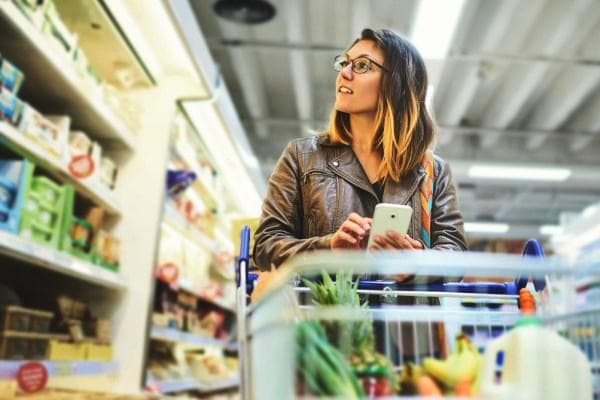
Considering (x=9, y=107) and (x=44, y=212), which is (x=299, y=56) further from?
(x=9, y=107)

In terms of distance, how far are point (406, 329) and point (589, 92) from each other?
338 inches

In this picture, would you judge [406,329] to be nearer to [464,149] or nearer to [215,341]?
[215,341]

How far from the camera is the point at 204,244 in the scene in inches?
197

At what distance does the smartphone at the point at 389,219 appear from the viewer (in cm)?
119

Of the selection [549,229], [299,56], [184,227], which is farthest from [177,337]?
[549,229]

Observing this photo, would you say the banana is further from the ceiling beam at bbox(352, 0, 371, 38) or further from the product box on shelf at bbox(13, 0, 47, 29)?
the ceiling beam at bbox(352, 0, 371, 38)

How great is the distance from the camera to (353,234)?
1.28m

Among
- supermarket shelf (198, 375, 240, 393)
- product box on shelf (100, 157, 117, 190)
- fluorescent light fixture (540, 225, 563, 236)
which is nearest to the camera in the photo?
product box on shelf (100, 157, 117, 190)

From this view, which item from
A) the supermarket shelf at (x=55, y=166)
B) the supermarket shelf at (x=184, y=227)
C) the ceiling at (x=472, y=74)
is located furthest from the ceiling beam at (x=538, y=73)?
the supermarket shelf at (x=55, y=166)

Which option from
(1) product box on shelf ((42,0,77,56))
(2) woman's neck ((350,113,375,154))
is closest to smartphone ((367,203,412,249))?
(2) woman's neck ((350,113,375,154))

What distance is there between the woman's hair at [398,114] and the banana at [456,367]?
0.84m

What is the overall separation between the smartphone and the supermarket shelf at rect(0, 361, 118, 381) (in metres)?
1.69

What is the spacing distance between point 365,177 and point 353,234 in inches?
17.2

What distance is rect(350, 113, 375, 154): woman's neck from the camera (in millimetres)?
1744
